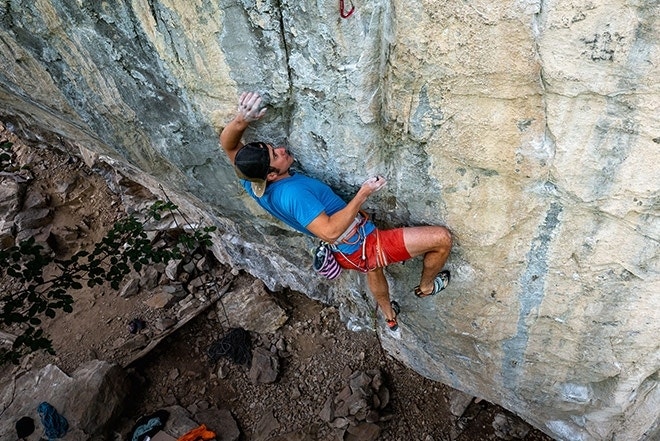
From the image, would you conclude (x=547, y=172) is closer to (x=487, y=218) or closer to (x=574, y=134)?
(x=574, y=134)

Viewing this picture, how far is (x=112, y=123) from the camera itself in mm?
4227

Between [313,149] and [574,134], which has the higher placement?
[574,134]

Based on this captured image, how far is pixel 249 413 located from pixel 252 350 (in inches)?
29.0

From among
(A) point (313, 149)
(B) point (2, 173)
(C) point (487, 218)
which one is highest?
(A) point (313, 149)

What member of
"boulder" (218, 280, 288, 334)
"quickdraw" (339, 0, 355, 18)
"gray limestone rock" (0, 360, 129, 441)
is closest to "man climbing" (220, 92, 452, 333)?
"quickdraw" (339, 0, 355, 18)

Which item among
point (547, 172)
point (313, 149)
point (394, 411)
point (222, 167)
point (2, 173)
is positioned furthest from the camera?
point (2, 173)

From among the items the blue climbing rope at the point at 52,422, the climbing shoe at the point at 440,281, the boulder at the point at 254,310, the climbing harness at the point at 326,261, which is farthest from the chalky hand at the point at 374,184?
the blue climbing rope at the point at 52,422

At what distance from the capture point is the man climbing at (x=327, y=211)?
3.20m

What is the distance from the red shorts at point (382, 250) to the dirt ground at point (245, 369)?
284 centimetres

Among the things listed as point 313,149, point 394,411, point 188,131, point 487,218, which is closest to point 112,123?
point 188,131

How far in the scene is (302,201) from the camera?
327 cm

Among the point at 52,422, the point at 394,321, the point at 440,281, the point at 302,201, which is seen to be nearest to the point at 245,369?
the point at 52,422

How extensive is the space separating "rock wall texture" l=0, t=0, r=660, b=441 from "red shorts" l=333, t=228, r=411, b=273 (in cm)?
20

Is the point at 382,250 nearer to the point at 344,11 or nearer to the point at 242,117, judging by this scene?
the point at 242,117
